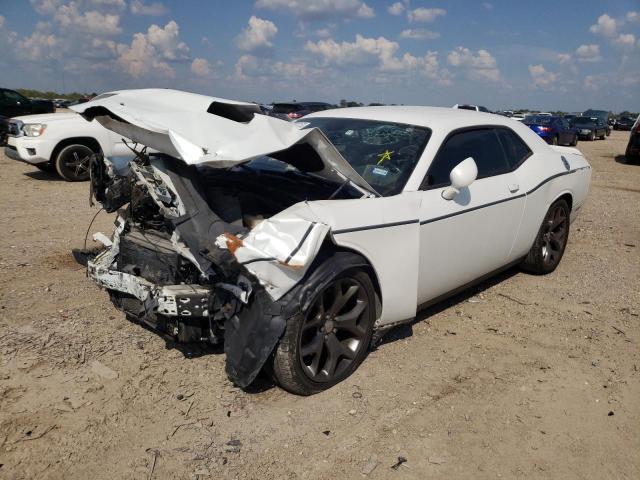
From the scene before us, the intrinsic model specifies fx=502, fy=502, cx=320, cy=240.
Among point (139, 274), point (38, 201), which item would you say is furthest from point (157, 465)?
point (38, 201)

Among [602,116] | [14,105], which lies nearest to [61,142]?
[14,105]

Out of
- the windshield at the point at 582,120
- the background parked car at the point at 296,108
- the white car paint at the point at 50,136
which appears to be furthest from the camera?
the windshield at the point at 582,120

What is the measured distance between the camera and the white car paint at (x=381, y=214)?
2580 millimetres

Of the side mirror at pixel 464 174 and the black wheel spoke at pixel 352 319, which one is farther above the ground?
the side mirror at pixel 464 174

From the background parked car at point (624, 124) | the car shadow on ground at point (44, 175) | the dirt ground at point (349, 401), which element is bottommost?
the background parked car at point (624, 124)

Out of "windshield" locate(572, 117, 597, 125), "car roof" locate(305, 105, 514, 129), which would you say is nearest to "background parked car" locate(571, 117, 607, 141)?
"windshield" locate(572, 117, 597, 125)

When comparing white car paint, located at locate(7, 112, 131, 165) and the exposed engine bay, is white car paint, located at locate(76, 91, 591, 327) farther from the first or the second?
white car paint, located at locate(7, 112, 131, 165)

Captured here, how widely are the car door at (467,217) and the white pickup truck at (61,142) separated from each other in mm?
6579

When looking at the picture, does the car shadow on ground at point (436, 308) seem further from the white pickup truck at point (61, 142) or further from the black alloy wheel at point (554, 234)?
the white pickup truck at point (61, 142)

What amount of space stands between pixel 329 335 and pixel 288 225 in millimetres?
757

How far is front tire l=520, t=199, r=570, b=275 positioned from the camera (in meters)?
4.75

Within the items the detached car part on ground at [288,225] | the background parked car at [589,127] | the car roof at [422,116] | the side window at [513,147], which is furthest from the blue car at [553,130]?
the detached car part on ground at [288,225]

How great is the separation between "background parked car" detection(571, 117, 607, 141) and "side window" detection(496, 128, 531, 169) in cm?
2409

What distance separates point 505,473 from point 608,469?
0.53m
